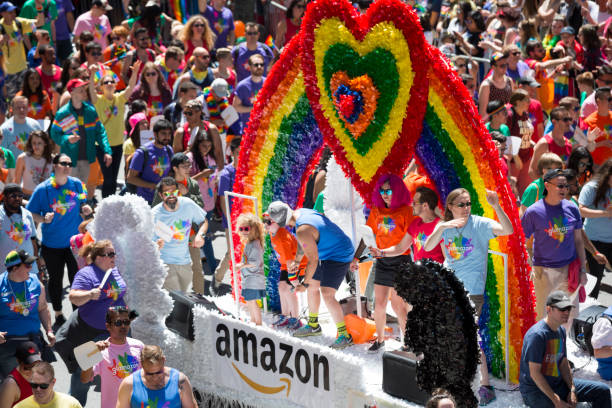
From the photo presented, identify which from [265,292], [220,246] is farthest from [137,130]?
[265,292]

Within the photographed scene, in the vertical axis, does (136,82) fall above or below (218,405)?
above

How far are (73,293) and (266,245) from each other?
215cm

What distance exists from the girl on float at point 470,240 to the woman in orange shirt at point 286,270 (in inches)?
56.4

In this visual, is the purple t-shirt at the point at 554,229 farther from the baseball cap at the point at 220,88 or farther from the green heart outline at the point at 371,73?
the baseball cap at the point at 220,88

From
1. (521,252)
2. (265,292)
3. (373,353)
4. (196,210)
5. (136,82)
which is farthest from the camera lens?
(136,82)

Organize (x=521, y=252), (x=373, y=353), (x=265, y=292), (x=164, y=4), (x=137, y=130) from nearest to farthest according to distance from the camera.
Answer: (x=521, y=252), (x=373, y=353), (x=265, y=292), (x=137, y=130), (x=164, y=4)

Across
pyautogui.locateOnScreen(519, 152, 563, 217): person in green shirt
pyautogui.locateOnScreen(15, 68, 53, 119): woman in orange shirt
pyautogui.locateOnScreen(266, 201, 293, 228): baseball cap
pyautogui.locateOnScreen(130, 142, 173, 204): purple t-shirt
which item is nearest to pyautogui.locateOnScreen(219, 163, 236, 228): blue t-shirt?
pyautogui.locateOnScreen(130, 142, 173, 204): purple t-shirt

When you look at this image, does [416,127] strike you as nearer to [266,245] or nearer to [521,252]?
[521,252]

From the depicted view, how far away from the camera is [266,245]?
31.4 feet

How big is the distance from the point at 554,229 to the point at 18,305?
4464mm

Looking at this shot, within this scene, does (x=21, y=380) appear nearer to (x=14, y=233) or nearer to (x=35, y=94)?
(x=14, y=233)

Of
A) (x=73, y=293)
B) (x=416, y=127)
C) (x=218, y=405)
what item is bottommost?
(x=218, y=405)

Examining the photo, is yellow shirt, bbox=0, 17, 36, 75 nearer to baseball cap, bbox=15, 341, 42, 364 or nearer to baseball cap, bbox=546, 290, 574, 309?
baseball cap, bbox=15, 341, 42, 364

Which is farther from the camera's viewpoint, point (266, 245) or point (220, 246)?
point (220, 246)
